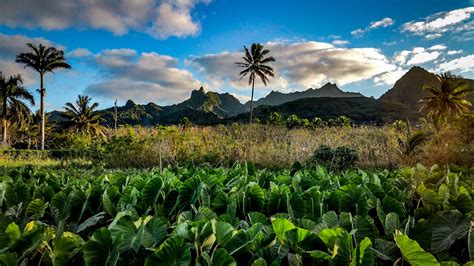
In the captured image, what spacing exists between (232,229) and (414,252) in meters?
0.38

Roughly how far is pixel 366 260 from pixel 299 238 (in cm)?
14

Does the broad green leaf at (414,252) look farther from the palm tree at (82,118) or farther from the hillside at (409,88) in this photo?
the hillside at (409,88)

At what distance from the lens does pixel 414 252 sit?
0.73 meters

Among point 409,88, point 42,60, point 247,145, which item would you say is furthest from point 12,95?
point 409,88

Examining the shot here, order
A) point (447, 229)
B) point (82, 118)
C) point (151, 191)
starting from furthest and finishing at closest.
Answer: point (82, 118), point (151, 191), point (447, 229)

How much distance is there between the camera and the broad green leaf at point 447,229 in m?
0.94

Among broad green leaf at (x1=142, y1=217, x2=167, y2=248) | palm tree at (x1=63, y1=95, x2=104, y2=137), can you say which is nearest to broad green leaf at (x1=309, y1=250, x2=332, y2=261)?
broad green leaf at (x1=142, y1=217, x2=167, y2=248)

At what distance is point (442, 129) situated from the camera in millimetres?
9445

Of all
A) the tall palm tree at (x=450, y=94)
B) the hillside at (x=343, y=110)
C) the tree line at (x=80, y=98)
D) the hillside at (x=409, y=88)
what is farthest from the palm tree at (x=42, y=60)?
the hillside at (x=409, y=88)

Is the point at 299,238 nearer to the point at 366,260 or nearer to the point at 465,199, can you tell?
the point at 366,260

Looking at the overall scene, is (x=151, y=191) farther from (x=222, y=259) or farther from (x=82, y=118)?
(x=82, y=118)

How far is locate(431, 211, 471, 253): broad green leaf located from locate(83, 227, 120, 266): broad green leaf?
80cm

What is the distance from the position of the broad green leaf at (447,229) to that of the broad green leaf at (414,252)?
0.26 metres

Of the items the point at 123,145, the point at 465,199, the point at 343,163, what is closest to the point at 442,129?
the point at 343,163
